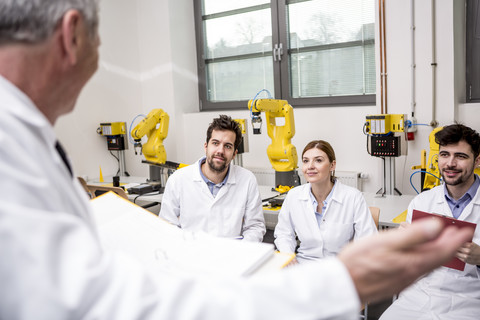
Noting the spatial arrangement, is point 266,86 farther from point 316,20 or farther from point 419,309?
point 419,309

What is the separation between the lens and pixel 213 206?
8.95 ft

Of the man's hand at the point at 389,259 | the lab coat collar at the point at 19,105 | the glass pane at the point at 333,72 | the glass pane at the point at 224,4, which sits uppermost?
the glass pane at the point at 224,4

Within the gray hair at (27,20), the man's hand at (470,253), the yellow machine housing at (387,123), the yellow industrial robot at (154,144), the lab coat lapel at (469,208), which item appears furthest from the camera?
the yellow industrial robot at (154,144)

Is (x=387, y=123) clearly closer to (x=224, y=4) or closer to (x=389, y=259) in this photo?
(x=224, y=4)

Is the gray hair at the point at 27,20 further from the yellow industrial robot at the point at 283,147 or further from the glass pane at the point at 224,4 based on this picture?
the glass pane at the point at 224,4

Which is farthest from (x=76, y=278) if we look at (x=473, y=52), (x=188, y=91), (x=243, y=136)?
(x=188, y=91)

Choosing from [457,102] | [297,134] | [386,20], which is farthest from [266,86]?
[457,102]

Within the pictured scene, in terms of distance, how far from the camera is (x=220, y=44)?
17.7ft

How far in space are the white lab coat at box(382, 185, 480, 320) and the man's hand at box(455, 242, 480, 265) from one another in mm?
170

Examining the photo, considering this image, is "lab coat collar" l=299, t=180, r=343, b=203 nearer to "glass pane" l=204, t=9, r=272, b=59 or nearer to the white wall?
the white wall

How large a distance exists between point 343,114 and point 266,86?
46.7 inches

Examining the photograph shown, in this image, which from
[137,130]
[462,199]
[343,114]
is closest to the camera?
[462,199]

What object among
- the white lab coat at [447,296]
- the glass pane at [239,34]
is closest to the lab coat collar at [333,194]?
the white lab coat at [447,296]

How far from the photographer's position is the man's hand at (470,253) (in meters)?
1.80
